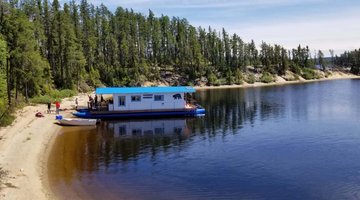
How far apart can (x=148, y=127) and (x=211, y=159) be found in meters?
19.4

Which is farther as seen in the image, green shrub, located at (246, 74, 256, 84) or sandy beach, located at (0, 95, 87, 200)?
green shrub, located at (246, 74, 256, 84)

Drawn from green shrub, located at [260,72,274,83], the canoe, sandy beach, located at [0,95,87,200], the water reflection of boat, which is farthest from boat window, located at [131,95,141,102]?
green shrub, located at [260,72,274,83]

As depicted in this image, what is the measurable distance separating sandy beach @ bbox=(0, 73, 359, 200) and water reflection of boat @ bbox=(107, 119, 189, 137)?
7.57m

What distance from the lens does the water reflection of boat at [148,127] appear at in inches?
1942

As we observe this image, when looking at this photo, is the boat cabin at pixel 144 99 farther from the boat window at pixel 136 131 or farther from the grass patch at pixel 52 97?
the grass patch at pixel 52 97

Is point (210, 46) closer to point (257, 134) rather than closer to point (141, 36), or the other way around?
point (141, 36)

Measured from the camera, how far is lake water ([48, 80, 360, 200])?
89.0 ft

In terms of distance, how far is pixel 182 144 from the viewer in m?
42.5

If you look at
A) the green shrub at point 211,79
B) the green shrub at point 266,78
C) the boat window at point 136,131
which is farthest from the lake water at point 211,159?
the green shrub at point 266,78

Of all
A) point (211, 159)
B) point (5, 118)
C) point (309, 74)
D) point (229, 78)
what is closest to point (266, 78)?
point (229, 78)

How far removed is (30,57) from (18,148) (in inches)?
1266

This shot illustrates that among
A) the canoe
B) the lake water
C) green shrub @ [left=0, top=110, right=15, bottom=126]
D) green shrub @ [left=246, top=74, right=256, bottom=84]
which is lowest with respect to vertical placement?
the lake water

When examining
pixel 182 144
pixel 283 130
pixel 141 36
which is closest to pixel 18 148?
pixel 182 144

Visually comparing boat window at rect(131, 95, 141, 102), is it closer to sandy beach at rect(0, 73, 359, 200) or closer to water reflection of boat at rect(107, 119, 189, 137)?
water reflection of boat at rect(107, 119, 189, 137)
